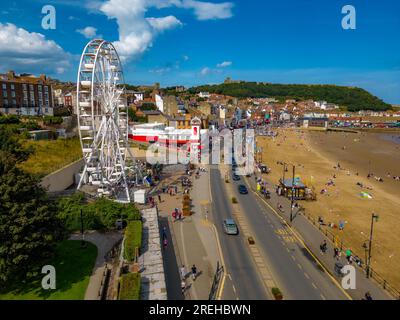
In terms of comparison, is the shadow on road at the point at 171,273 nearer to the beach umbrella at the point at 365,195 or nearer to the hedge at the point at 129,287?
the hedge at the point at 129,287

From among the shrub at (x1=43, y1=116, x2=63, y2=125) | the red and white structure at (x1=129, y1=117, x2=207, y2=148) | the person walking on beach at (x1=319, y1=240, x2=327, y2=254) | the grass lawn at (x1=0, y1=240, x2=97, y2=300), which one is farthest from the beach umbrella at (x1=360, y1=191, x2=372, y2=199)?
the shrub at (x1=43, y1=116, x2=63, y2=125)

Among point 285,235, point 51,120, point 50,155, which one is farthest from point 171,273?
point 51,120

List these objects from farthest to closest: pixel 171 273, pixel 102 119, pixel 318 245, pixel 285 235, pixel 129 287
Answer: pixel 102 119
pixel 285 235
pixel 318 245
pixel 171 273
pixel 129 287

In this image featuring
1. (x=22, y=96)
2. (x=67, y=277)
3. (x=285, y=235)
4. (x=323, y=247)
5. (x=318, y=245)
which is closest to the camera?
(x=67, y=277)

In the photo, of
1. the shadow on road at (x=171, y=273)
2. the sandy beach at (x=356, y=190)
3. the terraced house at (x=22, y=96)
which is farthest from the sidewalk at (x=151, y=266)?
the terraced house at (x=22, y=96)

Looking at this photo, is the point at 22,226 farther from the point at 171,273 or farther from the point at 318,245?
the point at 318,245

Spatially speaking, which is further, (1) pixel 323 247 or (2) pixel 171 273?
(1) pixel 323 247
